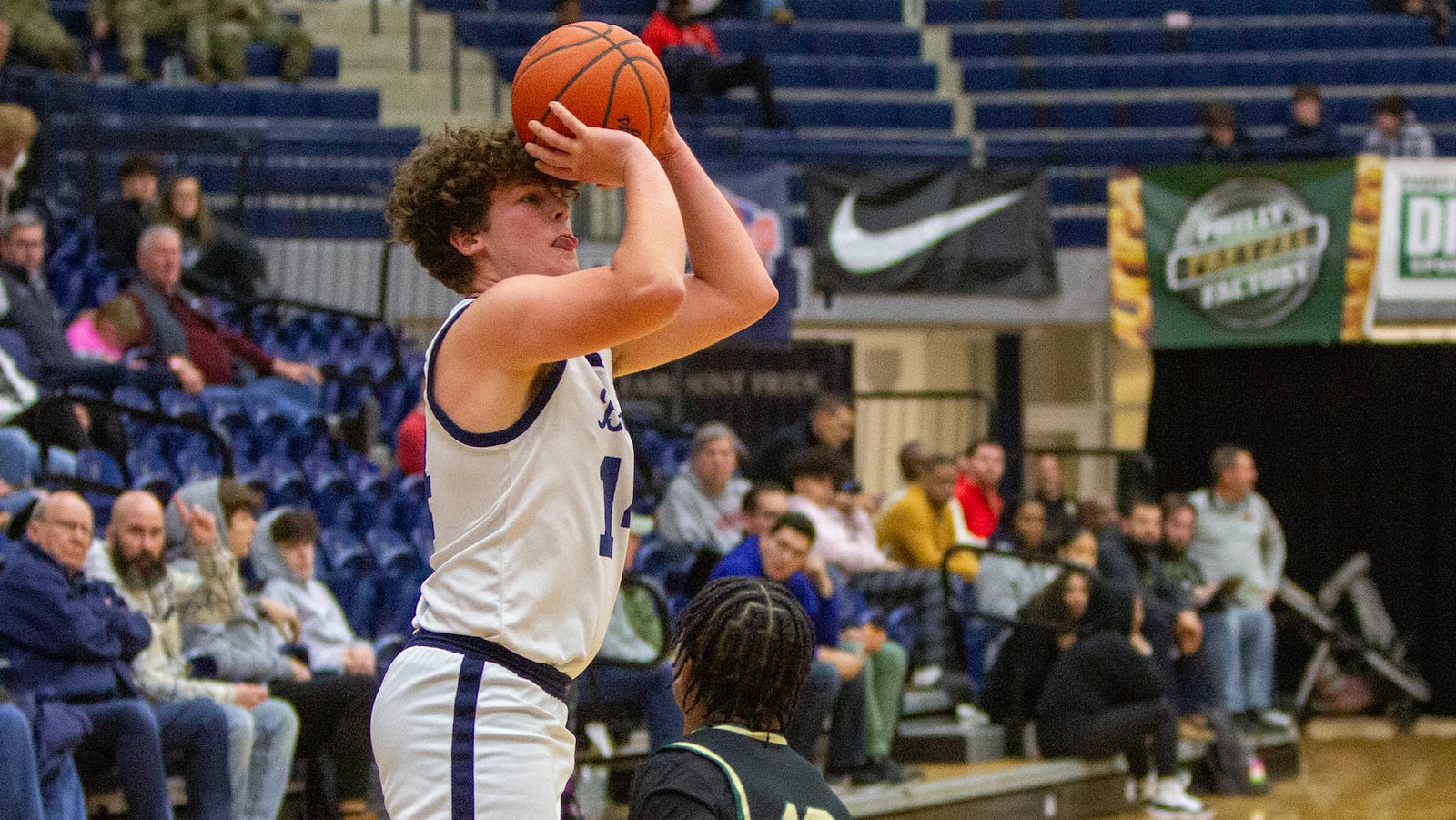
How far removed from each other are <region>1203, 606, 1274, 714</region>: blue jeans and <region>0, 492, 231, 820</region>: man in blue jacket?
6078 mm

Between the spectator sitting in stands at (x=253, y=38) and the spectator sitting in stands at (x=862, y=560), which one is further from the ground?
the spectator sitting in stands at (x=253, y=38)

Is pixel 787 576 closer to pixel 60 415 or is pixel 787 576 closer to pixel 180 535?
pixel 180 535

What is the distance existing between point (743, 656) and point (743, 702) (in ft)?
0.21

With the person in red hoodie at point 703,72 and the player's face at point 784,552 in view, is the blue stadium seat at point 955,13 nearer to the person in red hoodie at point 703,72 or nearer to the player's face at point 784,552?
the person in red hoodie at point 703,72

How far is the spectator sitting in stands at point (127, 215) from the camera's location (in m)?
8.89

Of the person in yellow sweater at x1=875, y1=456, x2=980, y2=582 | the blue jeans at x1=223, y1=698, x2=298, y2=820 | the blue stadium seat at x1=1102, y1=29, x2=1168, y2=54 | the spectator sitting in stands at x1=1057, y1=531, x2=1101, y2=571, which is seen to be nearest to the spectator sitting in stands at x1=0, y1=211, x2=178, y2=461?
the blue jeans at x1=223, y1=698, x2=298, y2=820

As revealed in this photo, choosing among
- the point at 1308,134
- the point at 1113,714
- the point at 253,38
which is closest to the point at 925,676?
the point at 1113,714

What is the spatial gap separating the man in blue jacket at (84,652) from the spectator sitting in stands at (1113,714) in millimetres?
4229

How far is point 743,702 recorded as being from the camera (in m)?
2.38

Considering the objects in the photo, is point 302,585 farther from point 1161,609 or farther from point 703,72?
point 703,72

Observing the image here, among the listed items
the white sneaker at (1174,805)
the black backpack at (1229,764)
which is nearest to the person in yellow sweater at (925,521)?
the white sneaker at (1174,805)

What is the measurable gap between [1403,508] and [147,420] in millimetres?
8995

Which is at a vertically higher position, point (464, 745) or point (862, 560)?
point (464, 745)

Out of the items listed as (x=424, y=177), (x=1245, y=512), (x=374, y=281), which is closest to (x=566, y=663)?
(x=424, y=177)
